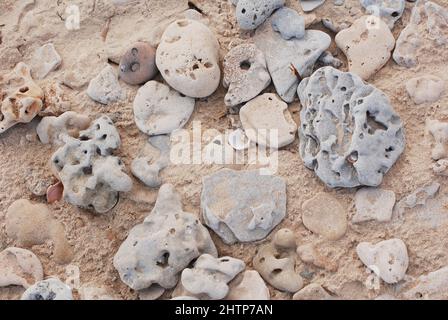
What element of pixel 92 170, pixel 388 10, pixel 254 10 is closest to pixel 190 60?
pixel 254 10

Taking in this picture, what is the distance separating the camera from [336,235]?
2268mm

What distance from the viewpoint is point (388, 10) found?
8.30 ft

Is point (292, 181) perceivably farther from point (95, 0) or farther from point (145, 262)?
point (95, 0)

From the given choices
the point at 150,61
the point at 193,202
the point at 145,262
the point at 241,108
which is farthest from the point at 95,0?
the point at 145,262

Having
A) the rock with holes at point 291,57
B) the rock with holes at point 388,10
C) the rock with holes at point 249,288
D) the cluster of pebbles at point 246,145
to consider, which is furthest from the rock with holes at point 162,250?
the rock with holes at point 388,10

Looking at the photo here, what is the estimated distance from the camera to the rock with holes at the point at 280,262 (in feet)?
7.18

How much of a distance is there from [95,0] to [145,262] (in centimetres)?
118

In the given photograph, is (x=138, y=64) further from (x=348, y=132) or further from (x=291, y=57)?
(x=348, y=132)

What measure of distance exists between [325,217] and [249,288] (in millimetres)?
374

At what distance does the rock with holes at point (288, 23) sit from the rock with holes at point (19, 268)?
1.26 meters

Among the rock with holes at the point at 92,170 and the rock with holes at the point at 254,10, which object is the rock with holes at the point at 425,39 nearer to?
the rock with holes at the point at 254,10

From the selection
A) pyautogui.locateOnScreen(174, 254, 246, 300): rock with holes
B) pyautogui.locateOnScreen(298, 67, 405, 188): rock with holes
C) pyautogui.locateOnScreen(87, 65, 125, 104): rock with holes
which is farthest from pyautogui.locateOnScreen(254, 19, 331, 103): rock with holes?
pyautogui.locateOnScreen(174, 254, 246, 300): rock with holes

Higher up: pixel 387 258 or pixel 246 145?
pixel 246 145

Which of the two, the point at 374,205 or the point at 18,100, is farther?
the point at 18,100
